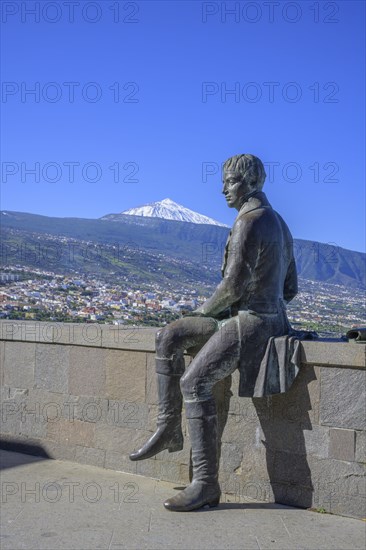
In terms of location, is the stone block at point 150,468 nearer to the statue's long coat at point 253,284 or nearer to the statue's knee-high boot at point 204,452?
the statue's knee-high boot at point 204,452

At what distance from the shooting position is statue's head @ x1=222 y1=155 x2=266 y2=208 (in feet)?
16.5

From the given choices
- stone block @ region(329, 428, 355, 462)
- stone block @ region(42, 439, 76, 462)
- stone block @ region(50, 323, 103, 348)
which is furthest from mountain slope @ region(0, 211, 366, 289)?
stone block @ region(329, 428, 355, 462)

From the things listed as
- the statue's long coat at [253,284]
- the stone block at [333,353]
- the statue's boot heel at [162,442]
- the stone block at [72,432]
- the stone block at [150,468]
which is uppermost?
the statue's long coat at [253,284]

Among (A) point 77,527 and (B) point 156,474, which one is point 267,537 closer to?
(A) point 77,527

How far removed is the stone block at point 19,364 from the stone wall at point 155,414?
11 millimetres

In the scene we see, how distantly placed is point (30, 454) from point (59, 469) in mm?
625

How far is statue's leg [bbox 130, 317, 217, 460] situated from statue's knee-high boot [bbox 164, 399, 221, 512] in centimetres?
29

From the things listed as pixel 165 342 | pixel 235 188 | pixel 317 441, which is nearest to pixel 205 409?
pixel 165 342

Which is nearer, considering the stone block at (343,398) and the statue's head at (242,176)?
the stone block at (343,398)

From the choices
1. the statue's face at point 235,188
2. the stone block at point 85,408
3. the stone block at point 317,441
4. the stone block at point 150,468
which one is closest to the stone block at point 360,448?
the stone block at point 317,441

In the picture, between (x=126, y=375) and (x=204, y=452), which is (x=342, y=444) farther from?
(x=126, y=375)

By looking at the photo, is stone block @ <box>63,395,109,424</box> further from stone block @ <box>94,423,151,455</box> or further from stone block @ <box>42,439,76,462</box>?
stone block @ <box>42,439,76,462</box>

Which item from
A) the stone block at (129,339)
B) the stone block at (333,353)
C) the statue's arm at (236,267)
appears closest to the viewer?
the stone block at (333,353)

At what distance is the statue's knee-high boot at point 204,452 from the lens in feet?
16.1
